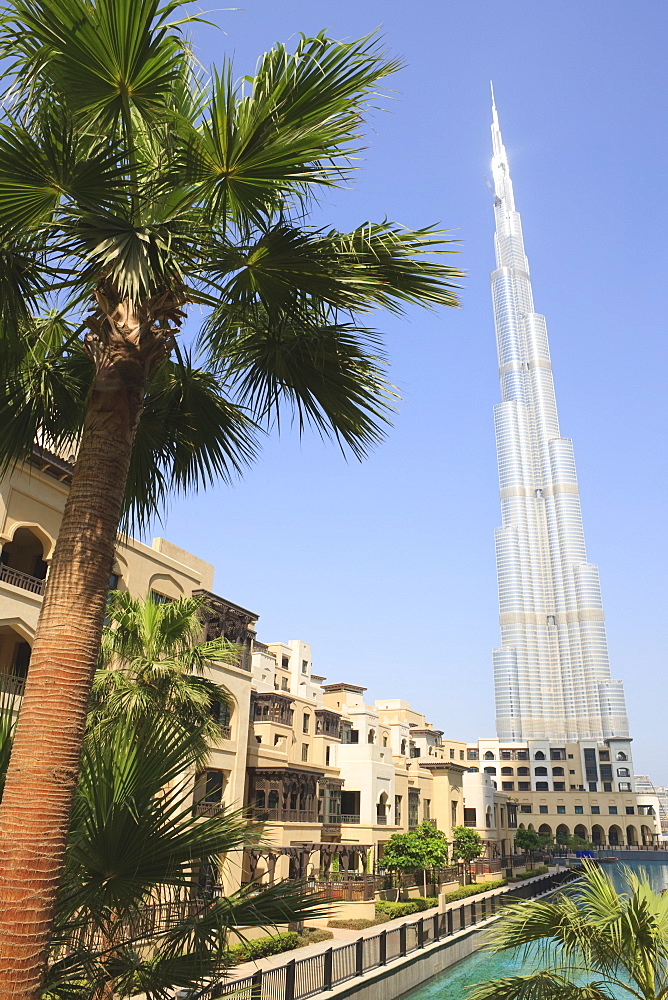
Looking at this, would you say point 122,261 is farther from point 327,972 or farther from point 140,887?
point 327,972

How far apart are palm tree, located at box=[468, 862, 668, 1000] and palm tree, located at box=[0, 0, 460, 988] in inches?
200

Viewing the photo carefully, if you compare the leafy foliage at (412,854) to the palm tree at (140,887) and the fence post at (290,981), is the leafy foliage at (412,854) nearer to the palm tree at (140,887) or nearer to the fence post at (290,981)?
the fence post at (290,981)

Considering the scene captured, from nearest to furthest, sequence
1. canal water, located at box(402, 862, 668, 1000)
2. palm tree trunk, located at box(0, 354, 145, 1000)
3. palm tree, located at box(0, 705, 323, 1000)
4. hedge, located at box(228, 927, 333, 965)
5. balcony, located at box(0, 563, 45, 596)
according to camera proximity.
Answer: palm tree trunk, located at box(0, 354, 145, 1000) < palm tree, located at box(0, 705, 323, 1000) < balcony, located at box(0, 563, 45, 596) < hedge, located at box(228, 927, 333, 965) < canal water, located at box(402, 862, 668, 1000)

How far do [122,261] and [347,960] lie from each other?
2156 centimetres

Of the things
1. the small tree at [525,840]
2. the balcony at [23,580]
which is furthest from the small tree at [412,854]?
the small tree at [525,840]

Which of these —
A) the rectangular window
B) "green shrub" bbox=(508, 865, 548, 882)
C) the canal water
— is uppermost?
the rectangular window

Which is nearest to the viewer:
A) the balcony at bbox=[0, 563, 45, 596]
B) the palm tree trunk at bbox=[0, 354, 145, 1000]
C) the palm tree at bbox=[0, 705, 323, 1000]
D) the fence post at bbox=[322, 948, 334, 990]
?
the palm tree trunk at bbox=[0, 354, 145, 1000]

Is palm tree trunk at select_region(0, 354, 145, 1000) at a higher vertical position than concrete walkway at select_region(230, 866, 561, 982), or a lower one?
higher

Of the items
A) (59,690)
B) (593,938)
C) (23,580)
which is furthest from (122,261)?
(23,580)

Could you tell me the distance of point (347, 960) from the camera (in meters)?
21.5

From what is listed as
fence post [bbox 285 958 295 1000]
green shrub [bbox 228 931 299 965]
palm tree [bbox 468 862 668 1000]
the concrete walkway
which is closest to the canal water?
the concrete walkway

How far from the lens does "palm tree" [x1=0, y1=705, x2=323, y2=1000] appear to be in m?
5.03

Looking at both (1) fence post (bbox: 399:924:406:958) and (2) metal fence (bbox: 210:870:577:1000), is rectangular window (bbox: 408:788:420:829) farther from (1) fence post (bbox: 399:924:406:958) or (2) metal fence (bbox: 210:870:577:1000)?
(1) fence post (bbox: 399:924:406:958)

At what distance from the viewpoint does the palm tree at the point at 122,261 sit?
4918 mm
